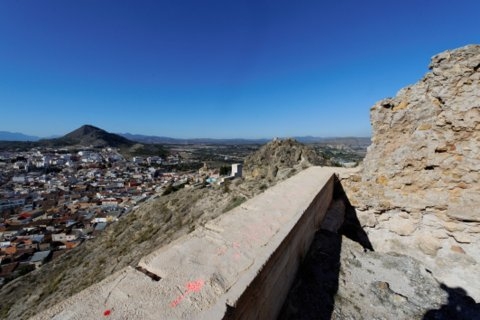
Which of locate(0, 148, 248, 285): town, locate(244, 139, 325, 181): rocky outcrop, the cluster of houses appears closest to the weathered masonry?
locate(244, 139, 325, 181): rocky outcrop

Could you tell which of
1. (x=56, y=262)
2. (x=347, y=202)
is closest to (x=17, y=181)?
(x=56, y=262)

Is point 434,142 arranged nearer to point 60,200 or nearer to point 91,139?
point 60,200

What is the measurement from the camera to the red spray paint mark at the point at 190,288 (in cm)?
167

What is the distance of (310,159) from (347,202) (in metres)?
6.00

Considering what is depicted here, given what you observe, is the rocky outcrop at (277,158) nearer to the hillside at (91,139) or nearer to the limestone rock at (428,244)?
the limestone rock at (428,244)

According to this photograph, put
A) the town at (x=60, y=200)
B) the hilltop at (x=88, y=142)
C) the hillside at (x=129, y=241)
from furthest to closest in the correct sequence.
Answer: the hilltop at (x=88, y=142)
the town at (x=60, y=200)
the hillside at (x=129, y=241)

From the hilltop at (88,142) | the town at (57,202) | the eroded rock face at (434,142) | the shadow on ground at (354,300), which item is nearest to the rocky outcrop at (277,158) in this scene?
the town at (57,202)

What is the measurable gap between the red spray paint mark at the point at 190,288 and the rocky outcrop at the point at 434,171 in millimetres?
4929

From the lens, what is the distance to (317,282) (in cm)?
338

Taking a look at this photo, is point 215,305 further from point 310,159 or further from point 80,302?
point 310,159

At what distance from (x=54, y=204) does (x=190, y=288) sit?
Answer: 50.2m

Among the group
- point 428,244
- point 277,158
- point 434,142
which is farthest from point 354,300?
point 277,158

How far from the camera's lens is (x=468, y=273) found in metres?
4.28

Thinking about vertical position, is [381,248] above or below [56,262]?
above
